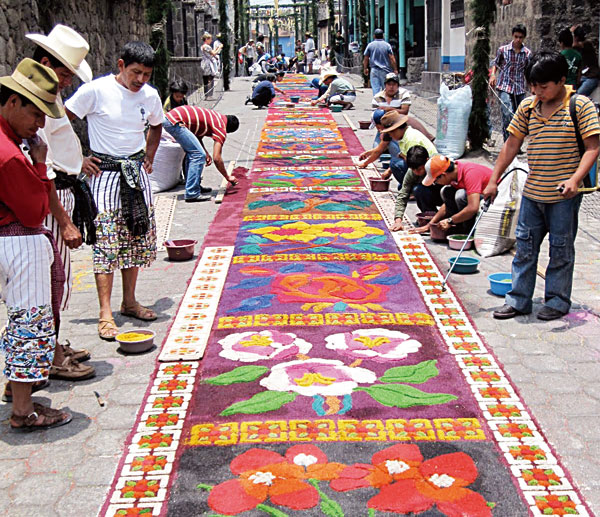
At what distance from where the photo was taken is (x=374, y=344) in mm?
4492

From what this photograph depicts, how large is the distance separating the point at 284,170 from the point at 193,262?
4164mm

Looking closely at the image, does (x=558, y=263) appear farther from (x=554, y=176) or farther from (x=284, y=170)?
(x=284, y=170)

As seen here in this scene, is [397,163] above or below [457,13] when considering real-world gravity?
below

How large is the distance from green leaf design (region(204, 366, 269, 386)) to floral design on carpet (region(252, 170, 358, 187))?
5.32m

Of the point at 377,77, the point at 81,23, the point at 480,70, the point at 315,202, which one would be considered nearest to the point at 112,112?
the point at 315,202

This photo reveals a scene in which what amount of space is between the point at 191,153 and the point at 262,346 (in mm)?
4732

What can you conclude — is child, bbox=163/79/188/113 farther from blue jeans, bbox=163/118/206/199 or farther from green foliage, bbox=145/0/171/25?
green foliage, bbox=145/0/171/25

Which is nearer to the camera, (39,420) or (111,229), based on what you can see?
(39,420)

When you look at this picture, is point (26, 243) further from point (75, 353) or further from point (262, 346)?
point (262, 346)

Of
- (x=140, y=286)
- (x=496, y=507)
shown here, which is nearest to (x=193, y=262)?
(x=140, y=286)

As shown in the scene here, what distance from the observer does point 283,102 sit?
64.5 ft

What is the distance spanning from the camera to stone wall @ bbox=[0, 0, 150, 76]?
8.45 metres

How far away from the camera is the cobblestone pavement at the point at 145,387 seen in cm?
312

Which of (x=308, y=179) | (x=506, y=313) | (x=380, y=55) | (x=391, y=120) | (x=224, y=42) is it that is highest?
(x=224, y=42)
